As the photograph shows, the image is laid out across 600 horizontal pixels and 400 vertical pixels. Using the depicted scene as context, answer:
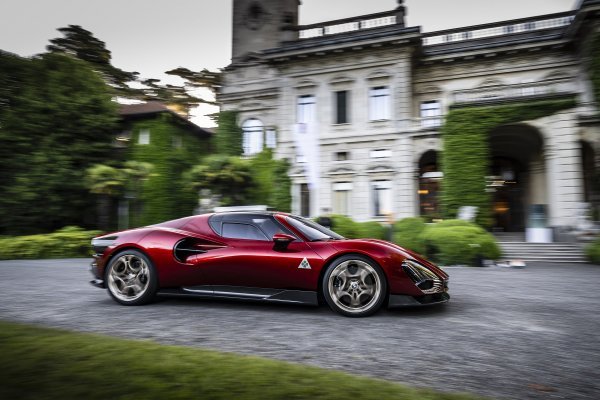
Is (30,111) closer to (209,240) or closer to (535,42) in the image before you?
(209,240)

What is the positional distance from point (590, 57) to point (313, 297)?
66.8 feet

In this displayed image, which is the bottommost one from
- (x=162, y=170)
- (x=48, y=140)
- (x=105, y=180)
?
(x=105, y=180)

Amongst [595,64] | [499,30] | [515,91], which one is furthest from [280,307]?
[499,30]

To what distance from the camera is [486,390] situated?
88.8 inches

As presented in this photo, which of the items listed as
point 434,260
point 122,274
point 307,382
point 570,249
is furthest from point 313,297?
point 570,249

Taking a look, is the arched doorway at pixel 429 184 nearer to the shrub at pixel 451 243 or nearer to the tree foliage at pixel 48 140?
the shrub at pixel 451 243

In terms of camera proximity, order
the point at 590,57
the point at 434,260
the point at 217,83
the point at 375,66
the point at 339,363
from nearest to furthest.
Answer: the point at 339,363 < the point at 434,260 < the point at 590,57 < the point at 375,66 < the point at 217,83

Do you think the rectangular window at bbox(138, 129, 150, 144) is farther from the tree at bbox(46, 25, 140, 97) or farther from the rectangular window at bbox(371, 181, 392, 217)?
the rectangular window at bbox(371, 181, 392, 217)

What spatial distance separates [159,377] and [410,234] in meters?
11.6

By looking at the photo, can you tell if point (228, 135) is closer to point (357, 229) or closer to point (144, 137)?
point (144, 137)

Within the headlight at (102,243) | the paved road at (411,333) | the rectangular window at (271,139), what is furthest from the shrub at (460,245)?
the rectangular window at (271,139)

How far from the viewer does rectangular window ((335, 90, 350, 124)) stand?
2142 centimetres

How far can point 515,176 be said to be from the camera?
21875 mm

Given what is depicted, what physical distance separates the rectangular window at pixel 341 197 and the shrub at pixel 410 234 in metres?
7.14
